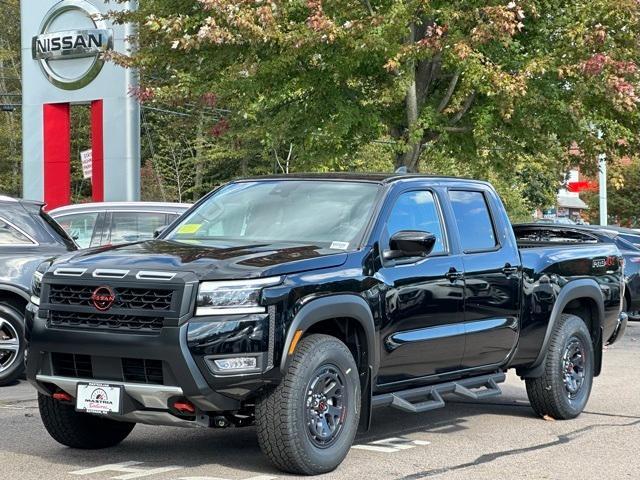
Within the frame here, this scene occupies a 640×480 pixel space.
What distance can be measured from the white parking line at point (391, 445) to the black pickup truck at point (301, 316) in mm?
374

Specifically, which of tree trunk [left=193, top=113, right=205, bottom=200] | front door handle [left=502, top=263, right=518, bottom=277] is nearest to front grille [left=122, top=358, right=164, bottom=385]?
front door handle [left=502, top=263, right=518, bottom=277]

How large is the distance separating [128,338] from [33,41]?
70.5ft

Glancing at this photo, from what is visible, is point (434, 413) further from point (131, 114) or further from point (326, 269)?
point (131, 114)

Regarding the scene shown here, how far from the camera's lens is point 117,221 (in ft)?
44.6

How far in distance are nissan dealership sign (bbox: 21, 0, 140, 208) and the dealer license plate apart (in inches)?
704

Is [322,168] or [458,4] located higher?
[458,4]

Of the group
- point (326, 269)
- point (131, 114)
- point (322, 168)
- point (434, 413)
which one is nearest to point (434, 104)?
point (322, 168)

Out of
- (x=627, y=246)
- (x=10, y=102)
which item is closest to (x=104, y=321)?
(x=627, y=246)

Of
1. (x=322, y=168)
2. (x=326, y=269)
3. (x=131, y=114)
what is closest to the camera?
(x=326, y=269)

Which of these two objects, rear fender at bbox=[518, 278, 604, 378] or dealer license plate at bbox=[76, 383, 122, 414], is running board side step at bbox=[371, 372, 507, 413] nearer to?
rear fender at bbox=[518, 278, 604, 378]

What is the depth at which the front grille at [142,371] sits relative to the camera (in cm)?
666

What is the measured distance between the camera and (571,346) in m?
9.70

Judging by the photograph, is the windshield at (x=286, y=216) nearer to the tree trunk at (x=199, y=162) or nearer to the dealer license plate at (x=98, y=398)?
the dealer license plate at (x=98, y=398)

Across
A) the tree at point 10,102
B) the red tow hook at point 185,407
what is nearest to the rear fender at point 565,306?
Result: the red tow hook at point 185,407
